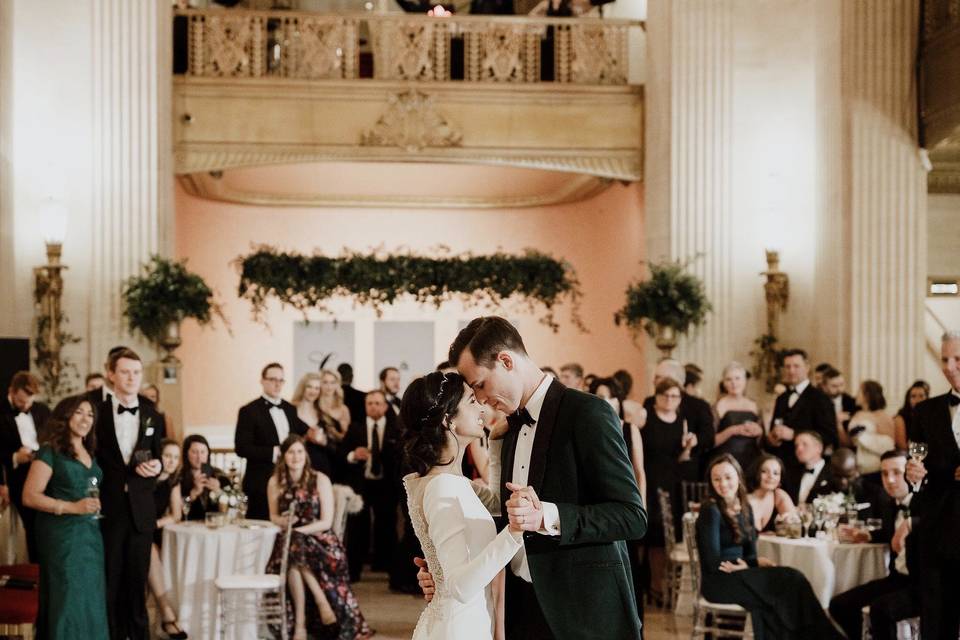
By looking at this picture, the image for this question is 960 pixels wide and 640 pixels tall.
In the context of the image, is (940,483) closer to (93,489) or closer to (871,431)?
(871,431)

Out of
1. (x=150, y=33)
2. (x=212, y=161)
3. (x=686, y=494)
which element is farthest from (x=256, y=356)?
(x=686, y=494)

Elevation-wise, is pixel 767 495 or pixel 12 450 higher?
pixel 12 450

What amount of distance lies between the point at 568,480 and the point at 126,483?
416cm

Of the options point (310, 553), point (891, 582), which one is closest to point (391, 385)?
point (310, 553)

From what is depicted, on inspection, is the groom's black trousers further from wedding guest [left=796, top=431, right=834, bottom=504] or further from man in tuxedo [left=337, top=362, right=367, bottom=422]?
man in tuxedo [left=337, top=362, right=367, bottom=422]

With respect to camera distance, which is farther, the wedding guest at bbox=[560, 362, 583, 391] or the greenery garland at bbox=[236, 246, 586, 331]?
the greenery garland at bbox=[236, 246, 586, 331]

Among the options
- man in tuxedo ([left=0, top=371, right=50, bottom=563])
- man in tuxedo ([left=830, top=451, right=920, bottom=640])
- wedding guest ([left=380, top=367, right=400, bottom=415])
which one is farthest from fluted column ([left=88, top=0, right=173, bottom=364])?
man in tuxedo ([left=830, top=451, right=920, bottom=640])

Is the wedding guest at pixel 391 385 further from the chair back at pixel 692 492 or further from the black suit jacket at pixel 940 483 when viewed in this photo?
the black suit jacket at pixel 940 483

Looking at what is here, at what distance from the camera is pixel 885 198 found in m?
11.1

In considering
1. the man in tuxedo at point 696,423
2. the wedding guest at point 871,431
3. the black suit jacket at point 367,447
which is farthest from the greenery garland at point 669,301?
the black suit jacket at point 367,447

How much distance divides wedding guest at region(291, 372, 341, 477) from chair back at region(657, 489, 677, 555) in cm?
227

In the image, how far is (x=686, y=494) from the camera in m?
8.69

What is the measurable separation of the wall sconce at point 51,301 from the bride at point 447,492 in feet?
29.4

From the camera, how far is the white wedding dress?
121 inches
